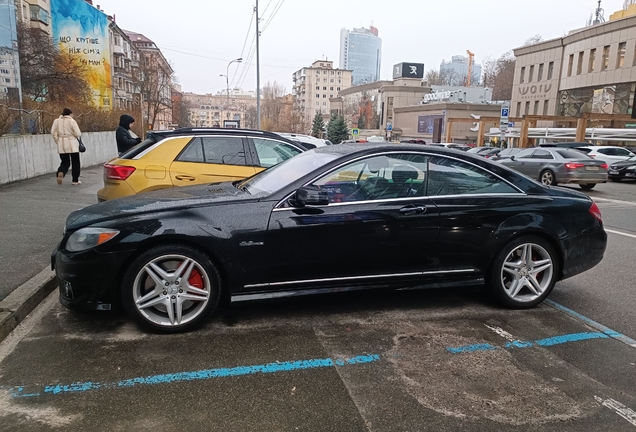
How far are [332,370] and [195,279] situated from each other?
52.1 inches

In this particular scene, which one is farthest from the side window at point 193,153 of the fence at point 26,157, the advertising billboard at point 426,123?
the advertising billboard at point 426,123

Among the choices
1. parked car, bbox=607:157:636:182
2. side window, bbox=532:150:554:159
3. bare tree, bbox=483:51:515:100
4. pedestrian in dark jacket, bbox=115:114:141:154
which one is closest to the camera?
pedestrian in dark jacket, bbox=115:114:141:154

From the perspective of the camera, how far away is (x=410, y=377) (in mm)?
3146

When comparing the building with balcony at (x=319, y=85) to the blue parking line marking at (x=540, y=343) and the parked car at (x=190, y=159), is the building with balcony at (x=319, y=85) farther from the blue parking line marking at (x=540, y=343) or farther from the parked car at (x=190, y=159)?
the blue parking line marking at (x=540, y=343)

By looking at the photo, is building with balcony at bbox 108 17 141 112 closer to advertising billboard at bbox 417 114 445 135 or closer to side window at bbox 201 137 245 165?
advertising billboard at bbox 417 114 445 135

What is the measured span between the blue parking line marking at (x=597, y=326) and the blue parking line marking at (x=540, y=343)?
75mm

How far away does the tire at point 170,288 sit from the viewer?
3596 millimetres

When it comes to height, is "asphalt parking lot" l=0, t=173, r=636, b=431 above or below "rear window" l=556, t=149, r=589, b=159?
below

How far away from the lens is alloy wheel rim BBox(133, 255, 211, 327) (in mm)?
3623

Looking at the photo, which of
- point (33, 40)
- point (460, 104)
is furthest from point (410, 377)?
point (460, 104)

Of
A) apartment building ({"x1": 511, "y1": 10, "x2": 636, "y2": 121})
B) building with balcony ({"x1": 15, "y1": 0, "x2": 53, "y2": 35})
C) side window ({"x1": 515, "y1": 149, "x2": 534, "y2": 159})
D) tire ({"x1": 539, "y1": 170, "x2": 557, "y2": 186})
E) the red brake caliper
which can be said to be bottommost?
tire ({"x1": 539, "y1": 170, "x2": 557, "y2": 186})

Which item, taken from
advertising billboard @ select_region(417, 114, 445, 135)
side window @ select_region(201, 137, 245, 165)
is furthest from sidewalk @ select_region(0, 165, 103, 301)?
advertising billboard @ select_region(417, 114, 445, 135)

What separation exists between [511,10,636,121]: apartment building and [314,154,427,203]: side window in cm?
3831

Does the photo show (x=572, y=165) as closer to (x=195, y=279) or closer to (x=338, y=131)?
(x=195, y=279)
